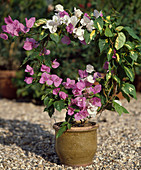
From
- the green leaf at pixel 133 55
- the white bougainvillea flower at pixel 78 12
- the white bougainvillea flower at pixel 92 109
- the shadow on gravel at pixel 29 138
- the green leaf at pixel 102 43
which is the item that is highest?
the white bougainvillea flower at pixel 78 12

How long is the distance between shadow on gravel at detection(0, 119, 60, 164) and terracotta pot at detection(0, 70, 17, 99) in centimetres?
170

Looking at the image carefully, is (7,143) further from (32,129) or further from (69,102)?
(69,102)

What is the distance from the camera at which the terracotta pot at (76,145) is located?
1.87 m

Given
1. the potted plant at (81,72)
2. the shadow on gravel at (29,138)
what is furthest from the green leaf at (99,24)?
the shadow on gravel at (29,138)

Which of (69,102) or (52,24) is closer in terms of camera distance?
(52,24)

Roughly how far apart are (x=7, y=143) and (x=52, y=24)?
4.43 ft

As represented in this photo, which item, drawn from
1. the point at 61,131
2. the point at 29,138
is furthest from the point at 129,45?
the point at 29,138

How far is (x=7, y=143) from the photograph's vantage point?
2.49 metres

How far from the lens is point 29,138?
264cm

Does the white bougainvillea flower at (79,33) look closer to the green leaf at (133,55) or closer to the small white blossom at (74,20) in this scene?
the small white blossom at (74,20)

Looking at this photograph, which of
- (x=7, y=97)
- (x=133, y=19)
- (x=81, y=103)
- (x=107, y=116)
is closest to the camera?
(x=81, y=103)

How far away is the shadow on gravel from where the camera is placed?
7.47ft

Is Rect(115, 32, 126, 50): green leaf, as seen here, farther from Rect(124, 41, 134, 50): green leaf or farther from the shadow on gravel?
the shadow on gravel

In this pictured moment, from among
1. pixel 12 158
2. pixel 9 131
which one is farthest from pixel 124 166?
pixel 9 131
